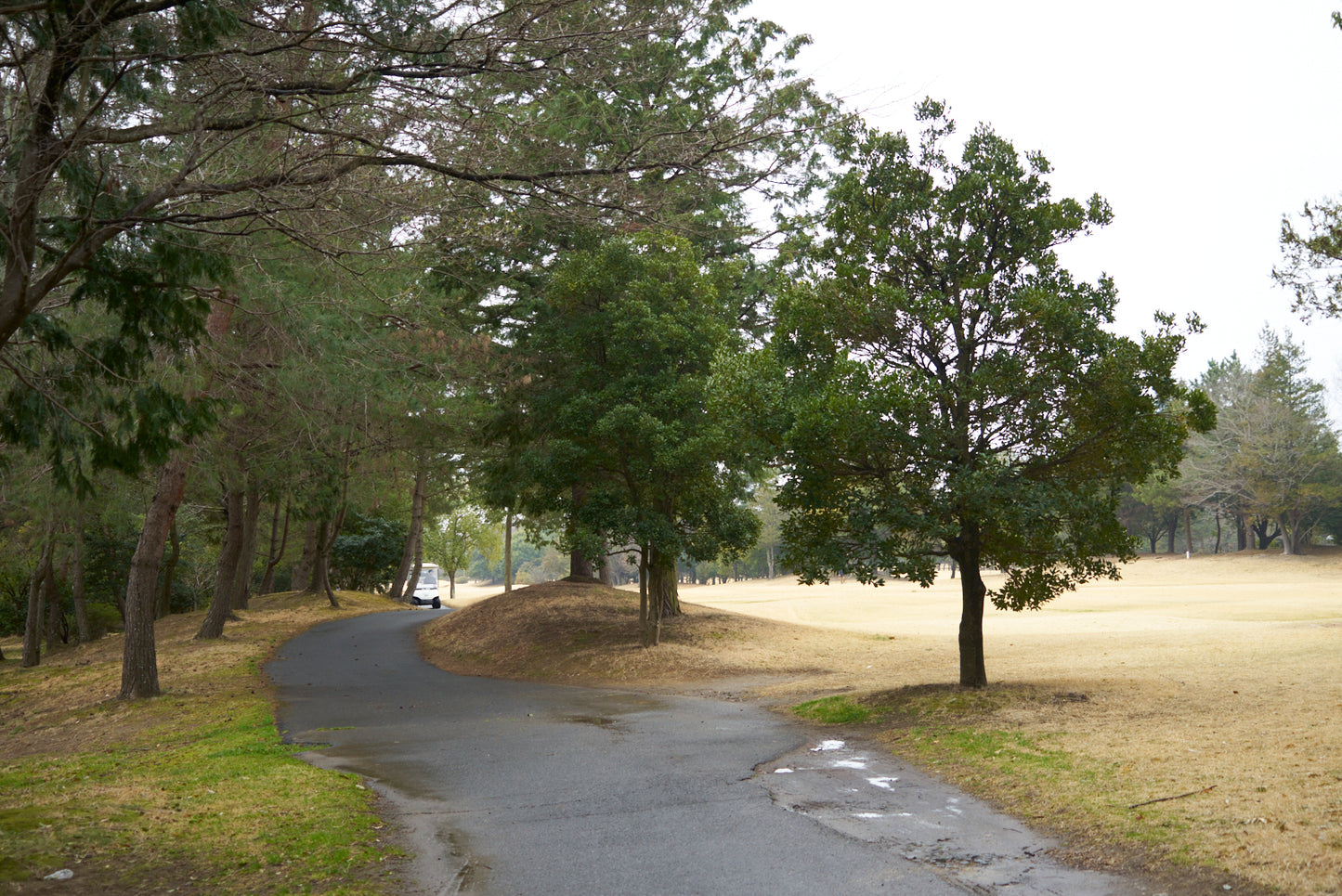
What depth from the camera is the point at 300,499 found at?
29.2 metres

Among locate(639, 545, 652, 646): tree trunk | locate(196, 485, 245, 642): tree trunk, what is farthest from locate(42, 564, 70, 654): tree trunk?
locate(639, 545, 652, 646): tree trunk

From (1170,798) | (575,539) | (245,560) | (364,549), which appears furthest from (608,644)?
(364,549)

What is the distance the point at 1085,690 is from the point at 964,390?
4.72 m

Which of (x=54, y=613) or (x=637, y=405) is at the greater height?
(x=637, y=405)

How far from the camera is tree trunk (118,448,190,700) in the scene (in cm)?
1533

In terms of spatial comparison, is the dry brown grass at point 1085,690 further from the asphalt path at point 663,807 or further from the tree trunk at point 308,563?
the tree trunk at point 308,563

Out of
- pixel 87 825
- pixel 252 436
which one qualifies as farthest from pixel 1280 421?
pixel 87 825

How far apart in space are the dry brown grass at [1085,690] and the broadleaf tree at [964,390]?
202 centimetres

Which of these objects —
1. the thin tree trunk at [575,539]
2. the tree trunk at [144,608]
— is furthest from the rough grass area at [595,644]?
the tree trunk at [144,608]

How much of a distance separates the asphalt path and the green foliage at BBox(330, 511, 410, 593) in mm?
34106

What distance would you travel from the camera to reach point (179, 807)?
292 inches

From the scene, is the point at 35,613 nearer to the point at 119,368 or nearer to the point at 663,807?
the point at 119,368

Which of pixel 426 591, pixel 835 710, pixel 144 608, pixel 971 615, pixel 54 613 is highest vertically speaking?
pixel 144 608

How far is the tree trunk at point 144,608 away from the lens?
1533cm
